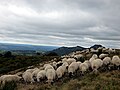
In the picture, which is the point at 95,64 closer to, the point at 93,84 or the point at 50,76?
the point at 50,76

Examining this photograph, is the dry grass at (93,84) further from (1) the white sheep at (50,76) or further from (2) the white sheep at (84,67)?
(2) the white sheep at (84,67)

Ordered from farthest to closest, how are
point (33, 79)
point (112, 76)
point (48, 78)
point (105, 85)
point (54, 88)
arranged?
point (33, 79) → point (48, 78) → point (112, 76) → point (54, 88) → point (105, 85)

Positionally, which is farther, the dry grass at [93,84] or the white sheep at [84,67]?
the white sheep at [84,67]

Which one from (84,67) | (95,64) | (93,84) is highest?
(95,64)

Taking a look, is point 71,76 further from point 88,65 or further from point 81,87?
point 81,87

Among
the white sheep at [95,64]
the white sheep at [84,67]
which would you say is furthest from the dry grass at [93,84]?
the white sheep at [95,64]

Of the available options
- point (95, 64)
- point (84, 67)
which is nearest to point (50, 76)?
point (84, 67)

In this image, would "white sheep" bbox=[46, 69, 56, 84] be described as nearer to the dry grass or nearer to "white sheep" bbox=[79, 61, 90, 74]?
the dry grass

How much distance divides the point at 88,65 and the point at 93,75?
115 inches

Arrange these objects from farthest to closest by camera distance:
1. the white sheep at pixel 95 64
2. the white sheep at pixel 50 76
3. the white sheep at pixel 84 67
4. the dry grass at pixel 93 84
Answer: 1. the white sheep at pixel 95 64
2. the white sheep at pixel 84 67
3. the white sheep at pixel 50 76
4. the dry grass at pixel 93 84

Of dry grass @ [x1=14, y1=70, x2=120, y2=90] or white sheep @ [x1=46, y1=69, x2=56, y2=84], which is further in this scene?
white sheep @ [x1=46, y1=69, x2=56, y2=84]

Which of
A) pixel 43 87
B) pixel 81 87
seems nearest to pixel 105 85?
pixel 81 87

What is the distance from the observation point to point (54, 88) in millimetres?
17719

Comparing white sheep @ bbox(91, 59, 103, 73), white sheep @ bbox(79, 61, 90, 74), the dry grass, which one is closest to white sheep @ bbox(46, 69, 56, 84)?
the dry grass
